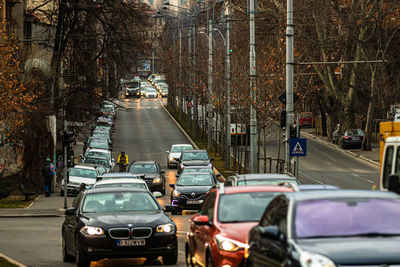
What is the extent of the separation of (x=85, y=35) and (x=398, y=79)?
35469mm

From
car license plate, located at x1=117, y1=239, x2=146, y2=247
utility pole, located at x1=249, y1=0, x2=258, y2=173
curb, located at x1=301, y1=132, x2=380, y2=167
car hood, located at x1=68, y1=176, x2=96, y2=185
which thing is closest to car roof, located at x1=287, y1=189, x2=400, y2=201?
car license plate, located at x1=117, y1=239, x2=146, y2=247

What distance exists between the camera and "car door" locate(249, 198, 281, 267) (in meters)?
10.1

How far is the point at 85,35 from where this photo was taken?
5169 cm

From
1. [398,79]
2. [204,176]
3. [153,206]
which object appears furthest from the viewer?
[398,79]

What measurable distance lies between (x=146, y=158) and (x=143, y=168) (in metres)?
22.9

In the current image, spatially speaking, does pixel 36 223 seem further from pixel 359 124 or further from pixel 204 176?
pixel 359 124

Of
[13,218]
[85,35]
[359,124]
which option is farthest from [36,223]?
[359,124]

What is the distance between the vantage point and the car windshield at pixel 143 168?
4322 centimetres

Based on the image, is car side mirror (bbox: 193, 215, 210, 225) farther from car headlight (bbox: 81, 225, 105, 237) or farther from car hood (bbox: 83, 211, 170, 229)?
car headlight (bbox: 81, 225, 105, 237)

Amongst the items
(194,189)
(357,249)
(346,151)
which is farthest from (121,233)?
(346,151)

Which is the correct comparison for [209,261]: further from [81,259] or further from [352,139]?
[352,139]

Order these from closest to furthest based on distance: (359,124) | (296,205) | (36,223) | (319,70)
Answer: (296,205) → (36,223) → (319,70) → (359,124)

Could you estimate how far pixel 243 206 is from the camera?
550 inches

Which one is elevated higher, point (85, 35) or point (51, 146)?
point (85, 35)
